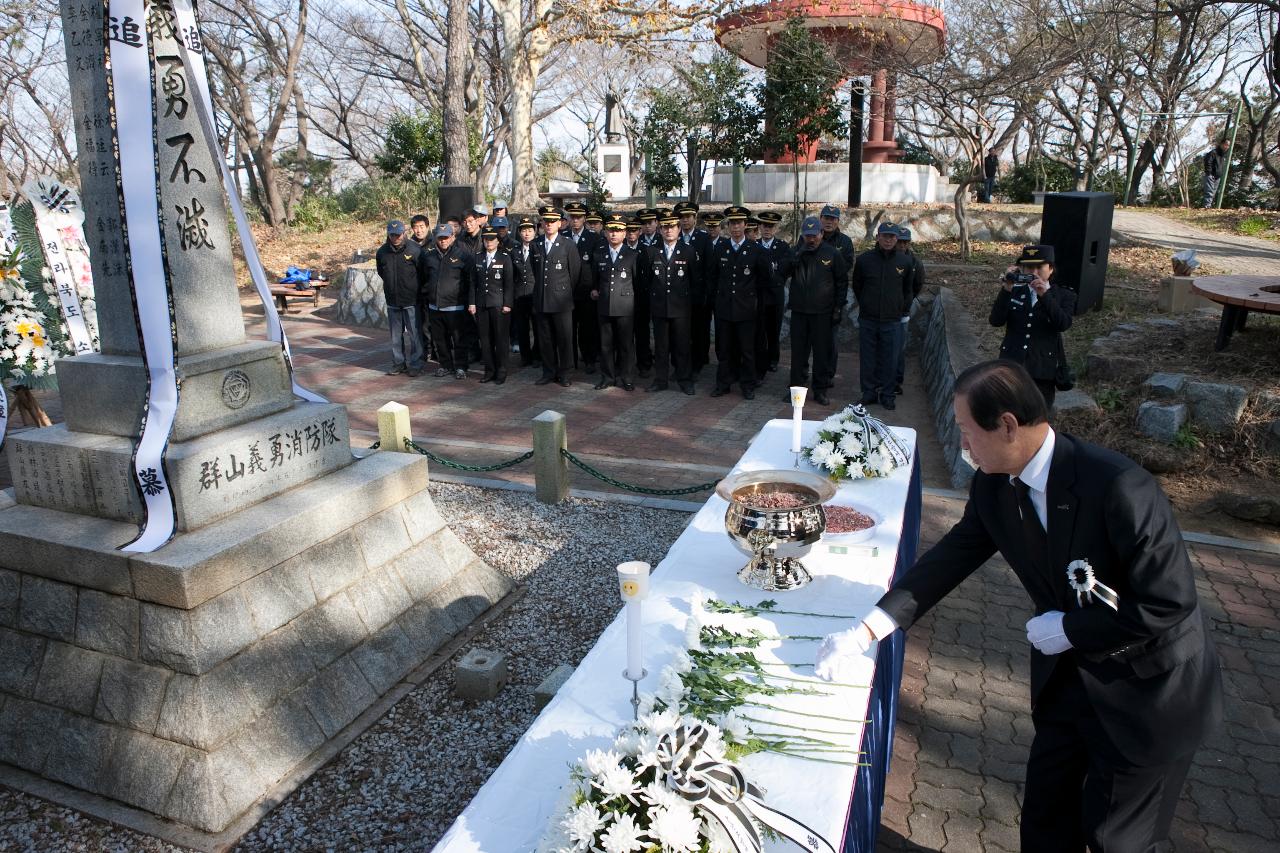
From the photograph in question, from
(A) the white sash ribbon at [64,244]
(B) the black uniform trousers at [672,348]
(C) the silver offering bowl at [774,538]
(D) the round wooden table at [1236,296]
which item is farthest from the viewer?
(B) the black uniform trousers at [672,348]

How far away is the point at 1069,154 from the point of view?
100 feet

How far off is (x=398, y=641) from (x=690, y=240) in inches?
268

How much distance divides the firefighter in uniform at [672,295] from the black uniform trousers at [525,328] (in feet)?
5.05

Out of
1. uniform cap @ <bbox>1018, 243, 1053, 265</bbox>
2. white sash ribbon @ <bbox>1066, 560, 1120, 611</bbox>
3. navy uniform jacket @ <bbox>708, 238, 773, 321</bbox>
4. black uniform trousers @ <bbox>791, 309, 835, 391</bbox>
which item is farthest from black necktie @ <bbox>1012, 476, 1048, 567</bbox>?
navy uniform jacket @ <bbox>708, 238, 773, 321</bbox>

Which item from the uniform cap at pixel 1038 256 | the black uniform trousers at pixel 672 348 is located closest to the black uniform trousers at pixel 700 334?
the black uniform trousers at pixel 672 348

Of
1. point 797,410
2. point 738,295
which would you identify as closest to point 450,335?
point 738,295

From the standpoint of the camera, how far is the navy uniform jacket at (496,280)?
398 inches

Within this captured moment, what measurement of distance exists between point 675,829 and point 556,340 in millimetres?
8895

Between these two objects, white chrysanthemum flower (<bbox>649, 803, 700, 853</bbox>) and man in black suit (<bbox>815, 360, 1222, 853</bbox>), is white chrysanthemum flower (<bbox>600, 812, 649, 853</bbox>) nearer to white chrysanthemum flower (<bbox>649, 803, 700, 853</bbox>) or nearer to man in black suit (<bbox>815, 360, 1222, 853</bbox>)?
white chrysanthemum flower (<bbox>649, 803, 700, 853</bbox>)

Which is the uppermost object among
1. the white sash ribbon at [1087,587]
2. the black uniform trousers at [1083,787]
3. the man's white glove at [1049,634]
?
the white sash ribbon at [1087,587]

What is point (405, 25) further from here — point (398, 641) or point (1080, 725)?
point (1080, 725)

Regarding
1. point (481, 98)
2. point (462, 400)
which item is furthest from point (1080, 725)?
point (481, 98)

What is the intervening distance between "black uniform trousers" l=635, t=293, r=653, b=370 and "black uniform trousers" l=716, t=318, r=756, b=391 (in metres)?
1.23

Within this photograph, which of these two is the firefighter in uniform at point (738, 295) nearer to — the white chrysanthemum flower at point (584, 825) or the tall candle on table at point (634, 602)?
the tall candle on table at point (634, 602)
